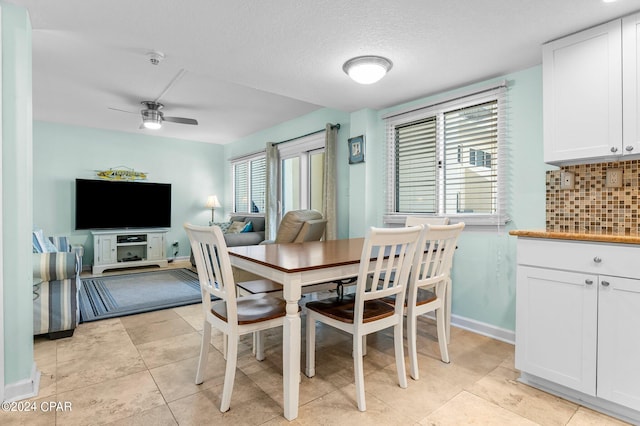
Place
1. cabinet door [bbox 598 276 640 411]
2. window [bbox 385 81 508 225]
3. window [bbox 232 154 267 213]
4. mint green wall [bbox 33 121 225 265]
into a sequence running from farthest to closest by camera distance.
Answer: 1. window [bbox 232 154 267 213]
2. mint green wall [bbox 33 121 225 265]
3. window [bbox 385 81 508 225]
4. cabinet door [bbox 598 276 640 411]

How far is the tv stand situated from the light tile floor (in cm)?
311

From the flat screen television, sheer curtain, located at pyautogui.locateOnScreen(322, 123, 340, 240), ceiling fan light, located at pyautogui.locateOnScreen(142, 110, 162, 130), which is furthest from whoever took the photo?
the flat screen television

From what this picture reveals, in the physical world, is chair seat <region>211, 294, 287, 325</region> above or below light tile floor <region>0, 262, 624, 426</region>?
above

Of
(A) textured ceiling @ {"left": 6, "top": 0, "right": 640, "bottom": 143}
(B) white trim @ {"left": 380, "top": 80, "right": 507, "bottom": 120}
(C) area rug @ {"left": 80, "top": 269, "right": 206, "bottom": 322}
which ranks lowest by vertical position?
(C) area rug @ {"left": 80, "top": 269, "right": 206, "bottom": 322}

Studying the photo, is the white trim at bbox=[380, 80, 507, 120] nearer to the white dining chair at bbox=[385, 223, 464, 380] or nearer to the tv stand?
the white dining chair at bbox=[385, 223, 464, 380]

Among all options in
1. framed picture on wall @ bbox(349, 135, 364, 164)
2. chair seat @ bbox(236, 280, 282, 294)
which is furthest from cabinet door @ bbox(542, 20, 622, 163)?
chair seat @ bbox(236, 280, 282, 294)

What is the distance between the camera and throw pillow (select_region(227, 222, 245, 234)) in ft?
18.7

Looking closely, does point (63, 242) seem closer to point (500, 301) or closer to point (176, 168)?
point (176, 168)

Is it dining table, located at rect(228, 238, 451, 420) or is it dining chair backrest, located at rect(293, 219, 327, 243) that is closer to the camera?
dining table, located at rect(228, 238, 451, 420)

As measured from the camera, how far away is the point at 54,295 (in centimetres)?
268

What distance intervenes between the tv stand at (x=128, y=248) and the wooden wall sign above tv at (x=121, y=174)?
0.99m

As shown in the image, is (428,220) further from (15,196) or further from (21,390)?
(21,390)

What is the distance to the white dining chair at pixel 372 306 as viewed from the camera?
1.74m

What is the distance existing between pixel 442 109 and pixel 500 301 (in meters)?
1.81
